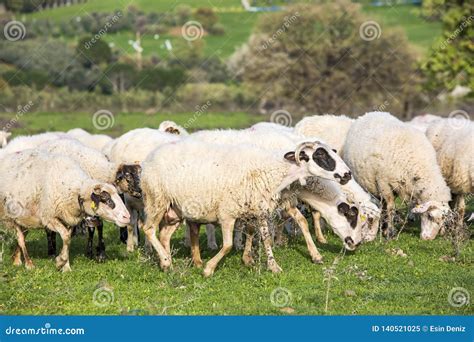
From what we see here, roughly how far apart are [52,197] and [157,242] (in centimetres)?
176

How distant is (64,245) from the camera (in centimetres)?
1320

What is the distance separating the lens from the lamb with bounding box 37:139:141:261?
577 inches

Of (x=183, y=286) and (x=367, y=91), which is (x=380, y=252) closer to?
(x=183, y=286)

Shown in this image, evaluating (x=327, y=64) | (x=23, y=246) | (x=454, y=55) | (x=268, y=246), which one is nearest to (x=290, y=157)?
(x=268, y=246)

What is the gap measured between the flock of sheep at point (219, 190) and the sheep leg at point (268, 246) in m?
0.02

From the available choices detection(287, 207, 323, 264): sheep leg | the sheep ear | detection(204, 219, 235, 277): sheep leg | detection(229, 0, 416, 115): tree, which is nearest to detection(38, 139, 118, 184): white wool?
detection(204, 219, 235, 277): sheep leg

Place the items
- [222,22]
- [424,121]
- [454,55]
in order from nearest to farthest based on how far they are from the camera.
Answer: [424,121]
[454,55]
[222,22]

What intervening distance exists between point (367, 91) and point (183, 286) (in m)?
44.8

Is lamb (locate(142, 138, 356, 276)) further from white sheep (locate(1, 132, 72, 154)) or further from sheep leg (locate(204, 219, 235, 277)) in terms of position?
white sheep (locate(1, 132, 72, 154))

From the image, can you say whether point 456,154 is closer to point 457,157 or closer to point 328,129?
point 457,157

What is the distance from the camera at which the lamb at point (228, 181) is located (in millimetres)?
12859

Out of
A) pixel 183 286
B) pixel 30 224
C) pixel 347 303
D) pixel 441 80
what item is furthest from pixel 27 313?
pixel 441 80

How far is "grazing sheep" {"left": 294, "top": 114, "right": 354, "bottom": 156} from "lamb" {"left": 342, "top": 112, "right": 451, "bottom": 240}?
1.21 meters

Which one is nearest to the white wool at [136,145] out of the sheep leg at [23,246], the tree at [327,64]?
the sheep leg at [23,246]
